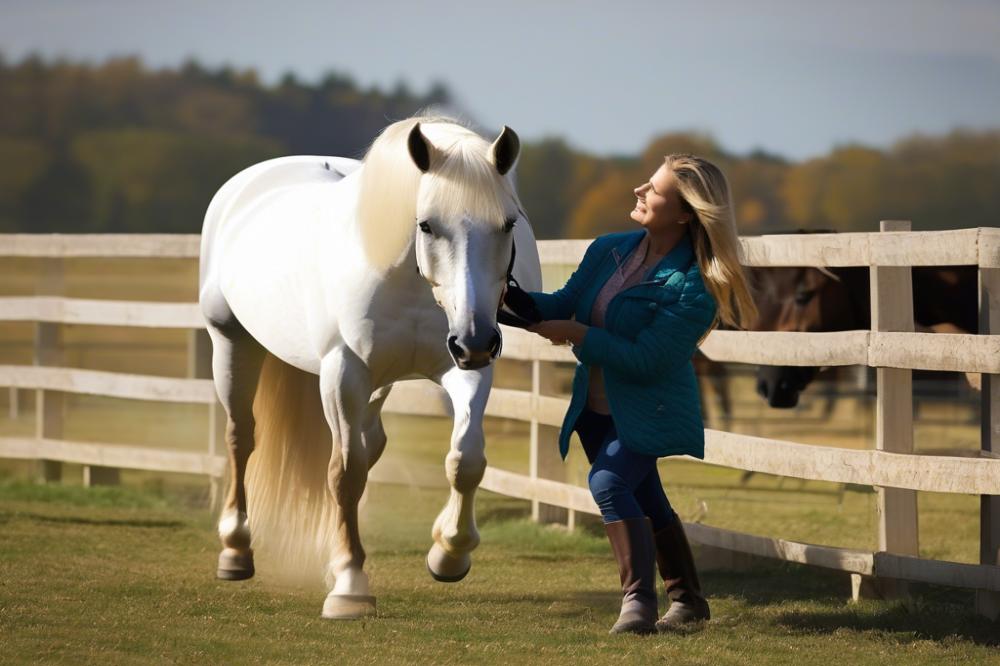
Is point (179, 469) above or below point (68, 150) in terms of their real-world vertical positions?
below

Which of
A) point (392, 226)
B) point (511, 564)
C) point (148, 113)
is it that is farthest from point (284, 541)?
point (148, 113)

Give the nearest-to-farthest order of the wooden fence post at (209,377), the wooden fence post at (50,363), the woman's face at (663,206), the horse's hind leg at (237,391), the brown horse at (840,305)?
the woman's face at (663,206)
the horse's hind leg at (237,391)
the brown horse at (840,305)
the wooden fence post at (209,377)
the wooden fence post at (50,363)

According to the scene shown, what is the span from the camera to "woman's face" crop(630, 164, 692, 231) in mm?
3797

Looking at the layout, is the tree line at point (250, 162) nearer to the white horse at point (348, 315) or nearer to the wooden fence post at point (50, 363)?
the wooden fence post at point (50, 363)

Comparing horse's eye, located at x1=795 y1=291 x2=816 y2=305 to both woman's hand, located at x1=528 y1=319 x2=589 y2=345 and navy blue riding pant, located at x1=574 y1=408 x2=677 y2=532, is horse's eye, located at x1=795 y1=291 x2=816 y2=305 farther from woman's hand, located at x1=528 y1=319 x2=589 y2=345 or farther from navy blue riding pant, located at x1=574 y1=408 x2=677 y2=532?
woman's hand, located at x1=528 y1=319 x2=589 y2=345

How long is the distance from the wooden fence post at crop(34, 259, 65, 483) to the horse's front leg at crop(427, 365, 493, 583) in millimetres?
4545

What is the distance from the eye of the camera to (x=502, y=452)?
496 inches

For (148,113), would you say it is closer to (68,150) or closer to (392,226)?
(68,150)

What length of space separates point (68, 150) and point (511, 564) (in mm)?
36434

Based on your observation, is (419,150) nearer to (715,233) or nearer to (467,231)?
(467,231)

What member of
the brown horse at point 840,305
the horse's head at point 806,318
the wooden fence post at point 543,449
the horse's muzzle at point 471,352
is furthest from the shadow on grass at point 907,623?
the horse's head at point 806,318

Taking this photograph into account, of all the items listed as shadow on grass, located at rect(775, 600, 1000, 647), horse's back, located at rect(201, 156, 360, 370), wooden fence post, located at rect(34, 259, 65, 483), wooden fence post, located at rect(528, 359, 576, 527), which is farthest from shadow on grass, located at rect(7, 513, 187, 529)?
shadow on grass, located at rect(775, 600, 1000, 647)

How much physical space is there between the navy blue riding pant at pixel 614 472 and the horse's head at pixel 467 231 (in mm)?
578

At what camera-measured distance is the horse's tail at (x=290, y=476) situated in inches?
193
